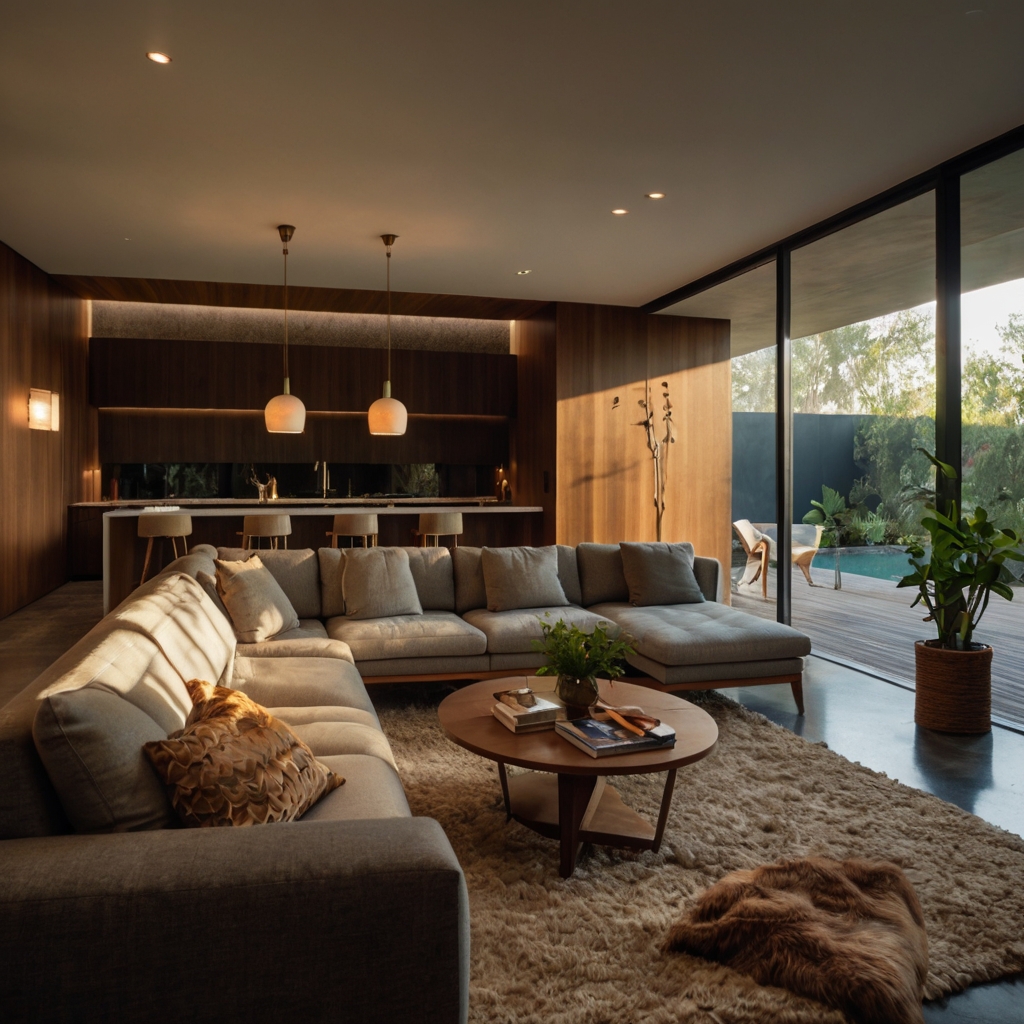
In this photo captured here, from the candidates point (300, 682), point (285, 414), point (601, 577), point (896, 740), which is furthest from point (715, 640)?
point (285, 414)

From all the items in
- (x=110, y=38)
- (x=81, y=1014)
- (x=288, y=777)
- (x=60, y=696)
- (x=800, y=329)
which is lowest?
(x=81, y=1014)

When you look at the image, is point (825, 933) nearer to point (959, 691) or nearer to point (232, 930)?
point (232, 930)

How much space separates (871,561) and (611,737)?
310 cm

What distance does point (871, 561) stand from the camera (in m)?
5.20

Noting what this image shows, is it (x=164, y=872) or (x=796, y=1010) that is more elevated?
(x=164, y=872)

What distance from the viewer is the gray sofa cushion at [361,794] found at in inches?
81.4

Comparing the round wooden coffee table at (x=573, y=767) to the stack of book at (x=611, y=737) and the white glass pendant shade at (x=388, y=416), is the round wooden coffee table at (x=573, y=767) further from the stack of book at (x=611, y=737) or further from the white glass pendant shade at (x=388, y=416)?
the white glass pendant shade at (x=388, y=416)

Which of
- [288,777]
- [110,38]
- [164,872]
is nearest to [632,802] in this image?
[288,777]

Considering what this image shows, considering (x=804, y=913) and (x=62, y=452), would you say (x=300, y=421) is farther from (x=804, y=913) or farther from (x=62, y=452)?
(x=804, y=913)

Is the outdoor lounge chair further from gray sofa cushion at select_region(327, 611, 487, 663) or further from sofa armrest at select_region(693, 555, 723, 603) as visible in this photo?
gray sofa cushion at select_region(327, 611, 487, 663)

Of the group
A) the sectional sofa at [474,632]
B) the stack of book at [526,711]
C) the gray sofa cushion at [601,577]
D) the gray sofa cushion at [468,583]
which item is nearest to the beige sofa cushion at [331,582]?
the sectional sofa at [474,632]

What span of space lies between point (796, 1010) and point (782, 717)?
8.44 ft

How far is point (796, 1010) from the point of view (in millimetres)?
1904

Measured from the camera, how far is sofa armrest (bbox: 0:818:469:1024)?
1.34 metres
